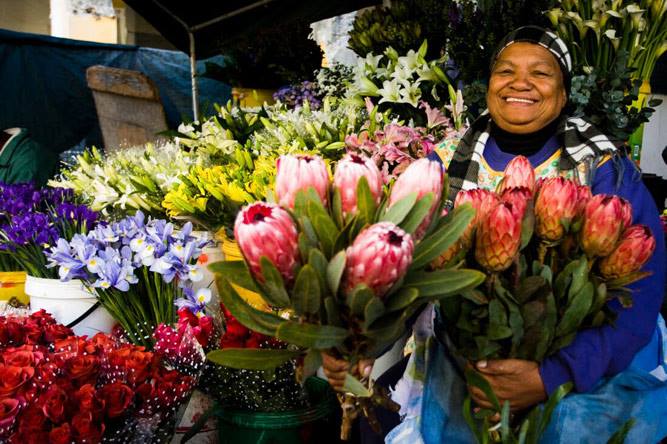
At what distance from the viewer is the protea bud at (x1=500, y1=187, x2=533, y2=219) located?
96 centimetres

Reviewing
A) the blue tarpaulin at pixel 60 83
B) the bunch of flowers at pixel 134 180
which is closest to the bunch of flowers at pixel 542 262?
the bunch of flowers at pixel 134 180

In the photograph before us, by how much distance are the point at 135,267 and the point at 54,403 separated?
25.2 inches

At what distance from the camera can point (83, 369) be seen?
1.24m

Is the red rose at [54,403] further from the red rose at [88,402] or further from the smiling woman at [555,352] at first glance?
the smiling woman at [555,352]

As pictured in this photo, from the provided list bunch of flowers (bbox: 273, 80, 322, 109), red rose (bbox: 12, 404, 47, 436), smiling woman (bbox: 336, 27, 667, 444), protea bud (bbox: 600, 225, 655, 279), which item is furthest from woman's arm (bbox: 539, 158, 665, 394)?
bunch of flowers (bbox: 273, 80, 322, 109)

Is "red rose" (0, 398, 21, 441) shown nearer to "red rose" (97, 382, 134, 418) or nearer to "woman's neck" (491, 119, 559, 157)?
"red rose" (97, 382, 134, 418)

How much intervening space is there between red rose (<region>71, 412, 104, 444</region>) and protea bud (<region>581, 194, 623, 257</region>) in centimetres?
97

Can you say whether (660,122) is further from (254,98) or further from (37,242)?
(37,242)

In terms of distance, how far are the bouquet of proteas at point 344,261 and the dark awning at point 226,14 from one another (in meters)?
3.22

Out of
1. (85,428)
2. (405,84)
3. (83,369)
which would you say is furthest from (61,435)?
(405,84)

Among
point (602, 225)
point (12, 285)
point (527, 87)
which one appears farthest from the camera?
point (12, 285)

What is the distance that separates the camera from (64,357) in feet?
4.31

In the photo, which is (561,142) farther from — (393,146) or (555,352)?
(555,352)

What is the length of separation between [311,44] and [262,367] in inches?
118
